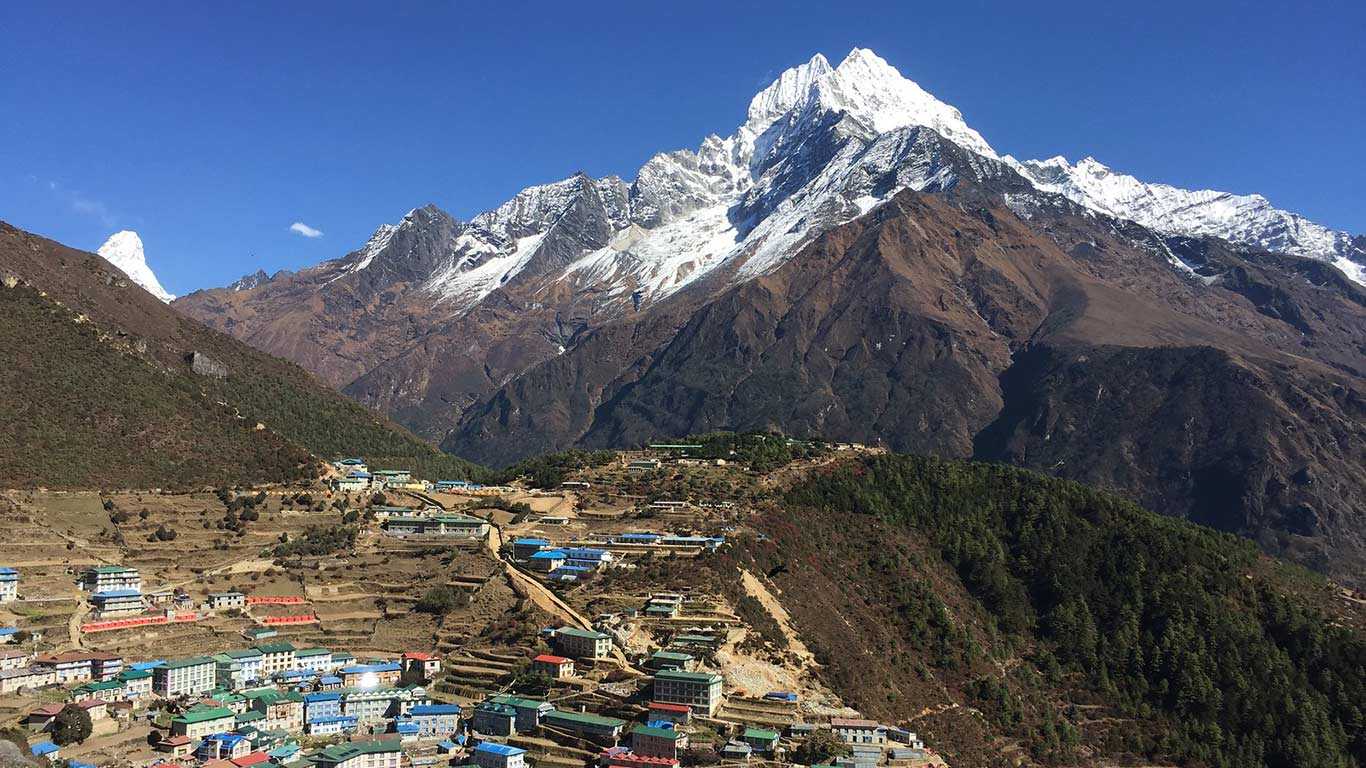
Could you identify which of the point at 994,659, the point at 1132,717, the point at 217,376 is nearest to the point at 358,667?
the point at 994,659

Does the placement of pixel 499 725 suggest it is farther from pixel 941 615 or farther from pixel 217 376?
pixel 217 376

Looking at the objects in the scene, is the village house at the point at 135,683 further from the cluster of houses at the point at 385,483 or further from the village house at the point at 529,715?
the cluster of houses at the point at 385,483

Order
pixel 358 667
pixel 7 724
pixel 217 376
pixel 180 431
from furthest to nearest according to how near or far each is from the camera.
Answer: pixel 217 376
pixel 180 431
pixel 358 667
pixel 7 724

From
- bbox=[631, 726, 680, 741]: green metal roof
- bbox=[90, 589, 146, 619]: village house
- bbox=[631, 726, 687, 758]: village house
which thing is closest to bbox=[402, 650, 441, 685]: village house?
bbox=[631, 726, 680, 741]: green metal roof

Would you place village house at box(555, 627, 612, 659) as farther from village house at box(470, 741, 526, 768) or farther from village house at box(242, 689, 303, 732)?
village house at box(242, 689, 303, 732)

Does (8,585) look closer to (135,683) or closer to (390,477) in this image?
(135,683)

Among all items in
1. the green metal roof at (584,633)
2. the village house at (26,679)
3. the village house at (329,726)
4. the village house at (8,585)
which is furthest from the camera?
the village house at (8,585)

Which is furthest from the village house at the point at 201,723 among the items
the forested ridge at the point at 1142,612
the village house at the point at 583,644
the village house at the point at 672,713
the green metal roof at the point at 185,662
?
the forested ridge at the point at 1142,612
